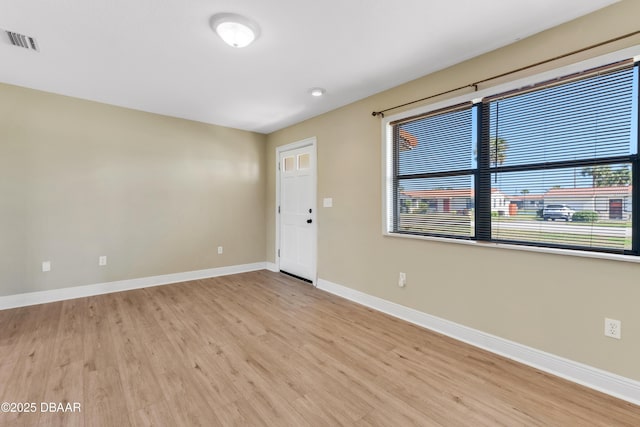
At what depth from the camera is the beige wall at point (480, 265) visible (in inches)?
71.1

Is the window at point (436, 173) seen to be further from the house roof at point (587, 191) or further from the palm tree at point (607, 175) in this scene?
the palm tree at point (607, 175)

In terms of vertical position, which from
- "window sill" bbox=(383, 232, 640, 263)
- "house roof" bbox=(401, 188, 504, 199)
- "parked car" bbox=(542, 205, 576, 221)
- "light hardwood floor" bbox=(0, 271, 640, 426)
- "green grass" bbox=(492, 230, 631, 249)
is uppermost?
"house roof" bbox=(401, 188, 504, 199)

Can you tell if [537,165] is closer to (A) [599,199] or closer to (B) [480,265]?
(A) [599,199]

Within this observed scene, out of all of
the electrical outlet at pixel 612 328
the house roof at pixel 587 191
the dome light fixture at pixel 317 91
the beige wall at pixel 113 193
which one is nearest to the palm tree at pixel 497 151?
the house roof at pixel 587 191

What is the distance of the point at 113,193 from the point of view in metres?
3.74

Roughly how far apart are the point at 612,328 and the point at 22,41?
481cm

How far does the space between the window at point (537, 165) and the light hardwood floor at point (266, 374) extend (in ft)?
3.36

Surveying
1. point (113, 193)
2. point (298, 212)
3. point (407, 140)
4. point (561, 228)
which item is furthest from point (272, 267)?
point (561, 228)

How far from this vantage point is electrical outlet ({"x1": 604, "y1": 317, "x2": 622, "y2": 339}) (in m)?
1.78

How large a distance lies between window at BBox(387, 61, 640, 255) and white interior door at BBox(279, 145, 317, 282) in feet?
5.53

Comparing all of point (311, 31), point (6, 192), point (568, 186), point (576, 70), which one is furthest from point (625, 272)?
→ point (6, 192)

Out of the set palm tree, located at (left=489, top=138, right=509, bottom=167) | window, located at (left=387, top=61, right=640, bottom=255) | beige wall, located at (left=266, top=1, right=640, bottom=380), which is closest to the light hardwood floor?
beige wall, located at (left=266, top=1, right=640, bottom=380)

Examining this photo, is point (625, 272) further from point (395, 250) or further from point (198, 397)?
point (198, 397)

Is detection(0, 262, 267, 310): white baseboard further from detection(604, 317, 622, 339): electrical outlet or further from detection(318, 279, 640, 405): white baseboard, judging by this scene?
detection(604, 317, 622, 339): electrical outlet
